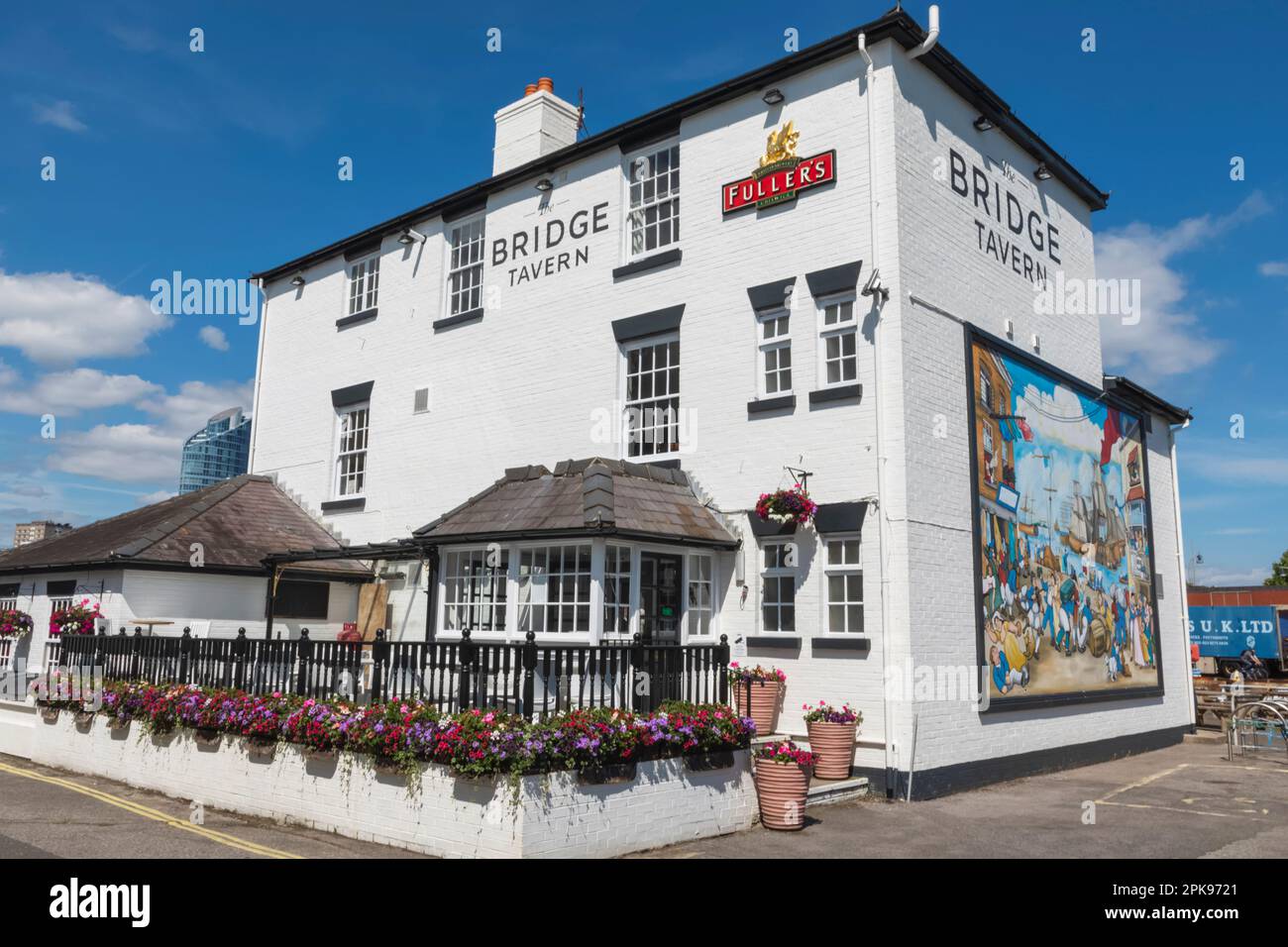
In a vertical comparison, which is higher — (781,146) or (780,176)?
(781,146)

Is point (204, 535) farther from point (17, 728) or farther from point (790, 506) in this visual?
point (790, 506)

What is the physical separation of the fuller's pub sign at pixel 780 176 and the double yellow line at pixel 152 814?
1128 cm

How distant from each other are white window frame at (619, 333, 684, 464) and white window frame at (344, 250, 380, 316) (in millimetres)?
7944

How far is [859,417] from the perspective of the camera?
1352 centimetres

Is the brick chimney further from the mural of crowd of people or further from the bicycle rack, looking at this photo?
the bicycle rack

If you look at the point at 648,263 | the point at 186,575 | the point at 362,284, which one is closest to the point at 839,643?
the point at 648,263

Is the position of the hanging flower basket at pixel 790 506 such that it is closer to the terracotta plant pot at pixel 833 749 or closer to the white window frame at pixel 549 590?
the white window frame at pixel 549 590

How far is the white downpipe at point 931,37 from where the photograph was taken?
13938mm

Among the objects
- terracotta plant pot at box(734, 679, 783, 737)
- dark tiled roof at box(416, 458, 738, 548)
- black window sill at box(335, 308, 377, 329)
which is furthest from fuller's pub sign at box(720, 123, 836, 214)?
black window sill at box(335, 308, 377, 329)

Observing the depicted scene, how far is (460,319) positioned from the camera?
1984 cm

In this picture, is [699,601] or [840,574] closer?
[840,574]

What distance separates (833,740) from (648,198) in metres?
9.85

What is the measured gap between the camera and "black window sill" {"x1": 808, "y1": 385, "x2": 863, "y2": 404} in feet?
44.5
